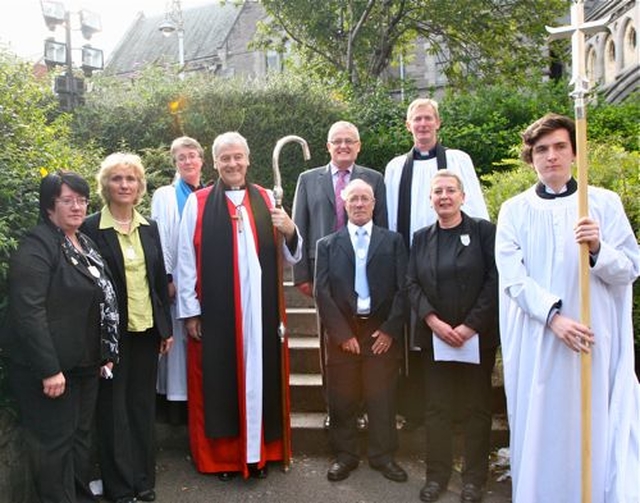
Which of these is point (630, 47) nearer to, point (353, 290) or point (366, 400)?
point (353, 290)

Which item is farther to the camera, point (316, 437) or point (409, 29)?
point (409, 29)

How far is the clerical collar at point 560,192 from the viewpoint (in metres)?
3.53

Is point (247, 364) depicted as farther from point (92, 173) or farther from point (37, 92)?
point (92, 173)

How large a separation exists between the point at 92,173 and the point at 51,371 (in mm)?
3866

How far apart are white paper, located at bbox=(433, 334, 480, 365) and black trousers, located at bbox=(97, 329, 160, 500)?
1793mm

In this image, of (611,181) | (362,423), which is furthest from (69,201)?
(611,181)

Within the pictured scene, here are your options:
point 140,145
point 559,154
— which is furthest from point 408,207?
point 140,145

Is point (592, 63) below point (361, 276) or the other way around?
the other way around

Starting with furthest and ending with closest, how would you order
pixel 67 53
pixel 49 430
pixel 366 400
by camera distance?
pixel 67 53 → pixel 366 400 → pixel 49 430

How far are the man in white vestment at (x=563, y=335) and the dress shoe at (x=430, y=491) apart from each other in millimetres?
547

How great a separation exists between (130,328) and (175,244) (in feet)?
2.81

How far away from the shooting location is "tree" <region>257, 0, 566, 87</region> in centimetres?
1571

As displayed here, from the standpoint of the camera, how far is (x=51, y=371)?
330 cm

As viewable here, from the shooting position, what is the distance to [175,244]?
461 cm
